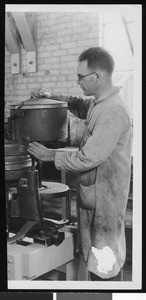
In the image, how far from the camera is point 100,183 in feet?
4.82

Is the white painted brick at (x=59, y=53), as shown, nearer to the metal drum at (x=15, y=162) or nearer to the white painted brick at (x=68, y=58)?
the white painted brick at (x=68, y=58)

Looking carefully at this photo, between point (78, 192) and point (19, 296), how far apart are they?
0.53 metres

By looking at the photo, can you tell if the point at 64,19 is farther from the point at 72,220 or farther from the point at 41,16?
the point at 72,220

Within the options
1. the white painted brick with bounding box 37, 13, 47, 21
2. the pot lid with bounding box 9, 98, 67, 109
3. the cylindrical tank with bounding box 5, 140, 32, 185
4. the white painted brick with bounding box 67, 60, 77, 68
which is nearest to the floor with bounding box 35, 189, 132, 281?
the cylindrical tank with bounding box 5, 140, 32, 185

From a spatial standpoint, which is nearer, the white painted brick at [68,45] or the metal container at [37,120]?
the metal container at [37,120]

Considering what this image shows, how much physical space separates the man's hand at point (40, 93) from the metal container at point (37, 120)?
10 centimetres

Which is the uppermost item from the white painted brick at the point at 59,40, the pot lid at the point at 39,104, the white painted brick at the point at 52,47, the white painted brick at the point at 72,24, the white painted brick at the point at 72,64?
the white painted brick at the point at 72,24

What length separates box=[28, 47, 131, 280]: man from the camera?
1424 mm

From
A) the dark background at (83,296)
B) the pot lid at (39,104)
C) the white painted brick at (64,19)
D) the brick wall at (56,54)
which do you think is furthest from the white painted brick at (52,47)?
the dark background at (83,296)

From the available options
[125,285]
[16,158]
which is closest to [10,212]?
[16,158]

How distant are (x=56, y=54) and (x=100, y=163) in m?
0.51

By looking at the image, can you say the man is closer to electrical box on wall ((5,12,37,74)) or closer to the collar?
the collar

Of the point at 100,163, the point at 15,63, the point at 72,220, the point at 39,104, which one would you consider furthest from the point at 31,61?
the point at 72,220

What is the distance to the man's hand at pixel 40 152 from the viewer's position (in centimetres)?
143
